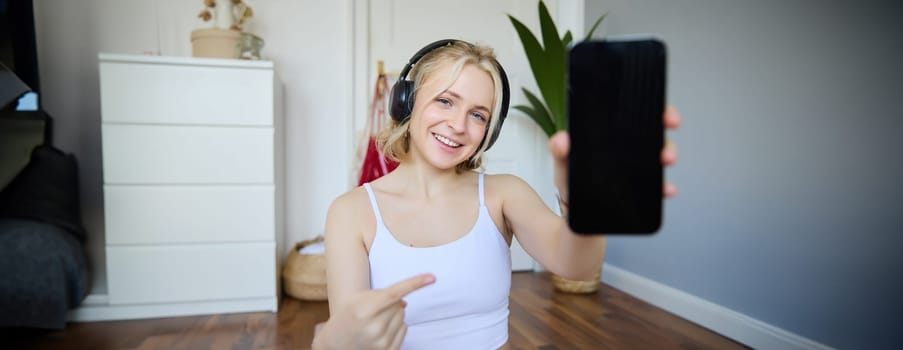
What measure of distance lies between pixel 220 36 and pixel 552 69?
1.56 meters

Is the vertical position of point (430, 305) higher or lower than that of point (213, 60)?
lower

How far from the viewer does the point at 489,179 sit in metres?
0.90

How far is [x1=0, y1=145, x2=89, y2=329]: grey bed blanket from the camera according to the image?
1.75 m

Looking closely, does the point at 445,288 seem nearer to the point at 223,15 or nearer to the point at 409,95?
the point at 409,95

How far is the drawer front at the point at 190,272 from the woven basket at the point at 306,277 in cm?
15

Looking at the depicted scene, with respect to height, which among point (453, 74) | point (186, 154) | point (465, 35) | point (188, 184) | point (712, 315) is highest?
point (465, 35)

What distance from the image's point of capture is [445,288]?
2.44 ft

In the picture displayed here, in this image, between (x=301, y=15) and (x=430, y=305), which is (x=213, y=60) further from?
(x=430, y=305)

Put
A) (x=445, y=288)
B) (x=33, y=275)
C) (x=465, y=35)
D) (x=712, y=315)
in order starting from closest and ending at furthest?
(x=445, y=288) < (x=33, y=275) < (x=712, y=315) < (x=465, y=35)

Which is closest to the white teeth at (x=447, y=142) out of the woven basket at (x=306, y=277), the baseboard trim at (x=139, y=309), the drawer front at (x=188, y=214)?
the drawer front at (x=188, y=214)

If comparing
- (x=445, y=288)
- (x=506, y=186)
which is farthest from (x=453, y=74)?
(x=445, y=288)

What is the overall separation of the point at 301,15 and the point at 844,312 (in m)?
2.76

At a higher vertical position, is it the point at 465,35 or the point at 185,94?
the point at 465,35

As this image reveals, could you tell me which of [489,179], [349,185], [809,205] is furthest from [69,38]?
[809,205]
